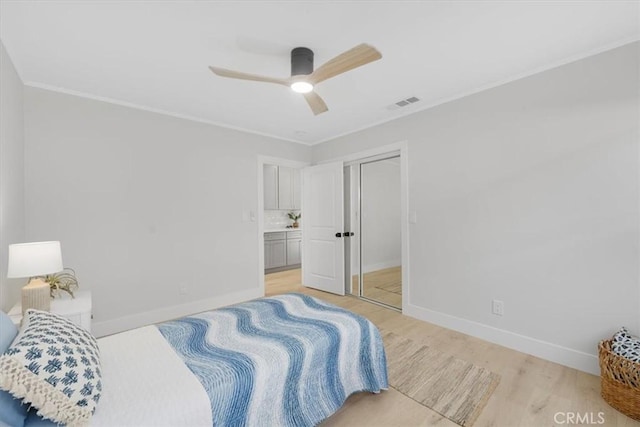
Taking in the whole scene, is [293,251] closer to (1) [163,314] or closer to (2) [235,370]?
(1) [163,314]

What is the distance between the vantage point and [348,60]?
177cm

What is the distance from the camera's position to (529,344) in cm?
249

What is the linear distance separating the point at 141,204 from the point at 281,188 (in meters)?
3.20

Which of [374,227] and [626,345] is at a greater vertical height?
[374,227]

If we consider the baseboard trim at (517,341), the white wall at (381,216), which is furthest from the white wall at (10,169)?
the white wall at (381,216)

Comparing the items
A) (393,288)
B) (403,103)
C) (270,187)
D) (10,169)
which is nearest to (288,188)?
(270,187)

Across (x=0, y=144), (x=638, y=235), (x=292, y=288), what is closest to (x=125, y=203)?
(x=0, y=144)

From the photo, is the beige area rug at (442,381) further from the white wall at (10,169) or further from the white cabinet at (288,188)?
the white cabinet at (288,188)

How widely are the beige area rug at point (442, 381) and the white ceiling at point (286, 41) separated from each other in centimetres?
246

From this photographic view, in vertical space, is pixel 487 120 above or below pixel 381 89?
below

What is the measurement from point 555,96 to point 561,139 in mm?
364

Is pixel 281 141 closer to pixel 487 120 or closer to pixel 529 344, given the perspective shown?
pixel 487 120

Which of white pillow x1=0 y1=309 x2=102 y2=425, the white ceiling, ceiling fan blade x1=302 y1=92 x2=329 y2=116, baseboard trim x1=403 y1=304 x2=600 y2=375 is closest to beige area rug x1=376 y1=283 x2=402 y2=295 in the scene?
baseboard trim x1=403 y1=304 x2=600 y2=375

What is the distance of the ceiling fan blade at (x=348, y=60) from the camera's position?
1.64m
